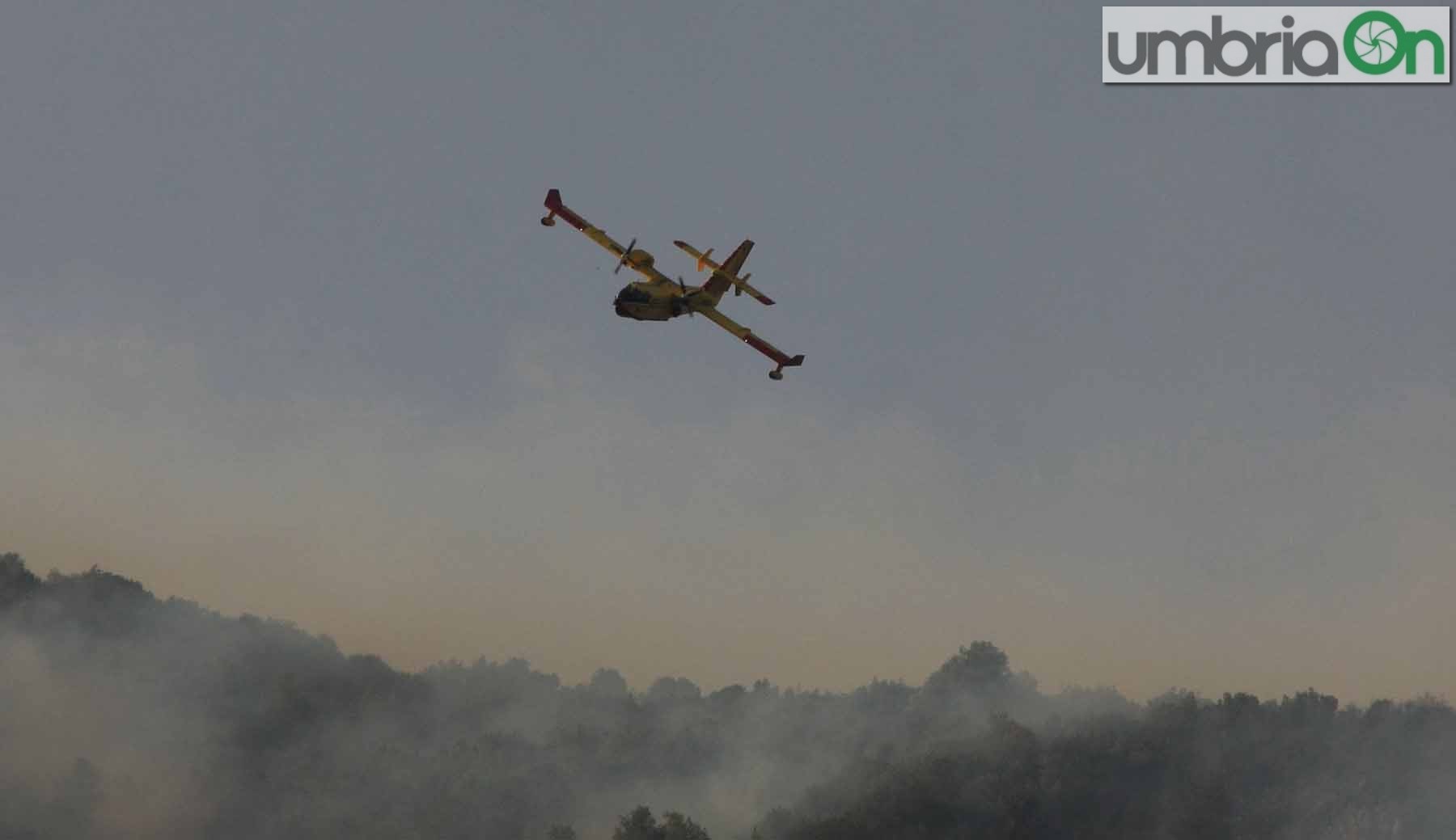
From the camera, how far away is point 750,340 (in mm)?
124500

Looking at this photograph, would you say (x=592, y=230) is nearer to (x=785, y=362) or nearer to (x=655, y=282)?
(x=655, y=282)

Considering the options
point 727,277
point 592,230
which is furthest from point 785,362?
point 592,230

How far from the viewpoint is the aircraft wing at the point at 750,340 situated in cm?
12150

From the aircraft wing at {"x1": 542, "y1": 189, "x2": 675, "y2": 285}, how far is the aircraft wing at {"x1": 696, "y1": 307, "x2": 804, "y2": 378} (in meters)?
4.37

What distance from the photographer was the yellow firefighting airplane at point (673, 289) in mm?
119438

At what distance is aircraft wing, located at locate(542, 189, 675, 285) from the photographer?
12138 cm

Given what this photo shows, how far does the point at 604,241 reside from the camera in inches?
4882

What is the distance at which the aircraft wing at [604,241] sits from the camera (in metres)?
121

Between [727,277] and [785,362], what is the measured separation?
7.15m

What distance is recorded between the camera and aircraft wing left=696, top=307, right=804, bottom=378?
12150 centimetres

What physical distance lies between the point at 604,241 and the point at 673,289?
677cm

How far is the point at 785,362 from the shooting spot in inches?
4793

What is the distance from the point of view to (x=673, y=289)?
121m

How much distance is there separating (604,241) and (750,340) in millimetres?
12461
